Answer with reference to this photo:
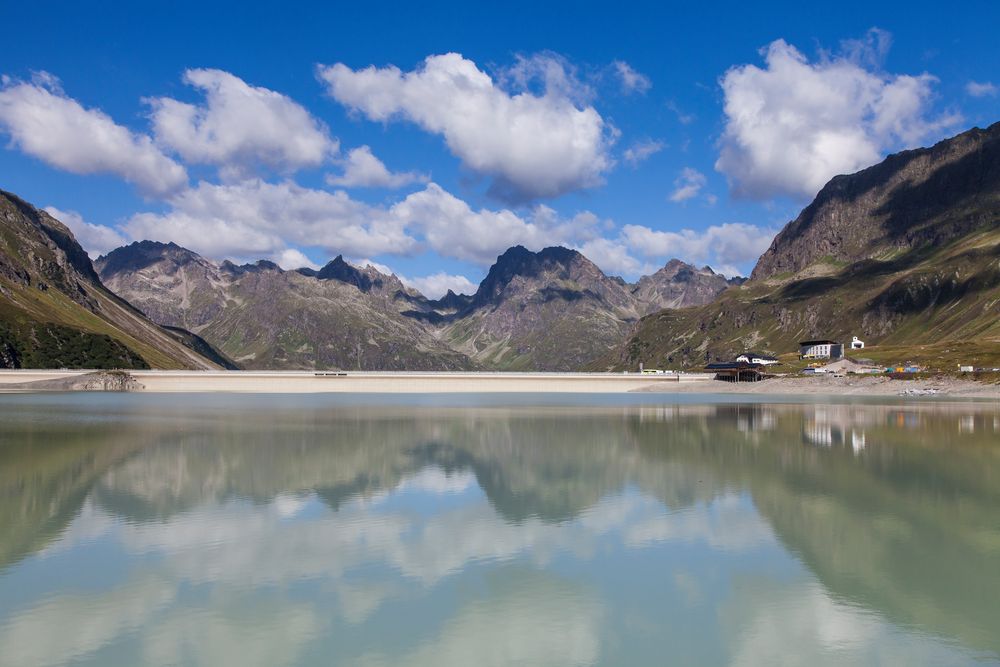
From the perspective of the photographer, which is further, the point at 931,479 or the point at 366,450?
the point at 366,450

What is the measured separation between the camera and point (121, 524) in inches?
1332

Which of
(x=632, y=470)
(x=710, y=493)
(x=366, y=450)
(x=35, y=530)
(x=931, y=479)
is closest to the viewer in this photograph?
(x=35, y=530)

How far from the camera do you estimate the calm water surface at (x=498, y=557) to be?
1986 cm

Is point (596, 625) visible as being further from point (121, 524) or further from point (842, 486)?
point (842, 486)

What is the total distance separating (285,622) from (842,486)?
114ft

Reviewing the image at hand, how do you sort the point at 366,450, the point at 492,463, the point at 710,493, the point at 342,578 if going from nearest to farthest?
1. the point at 342,578
2. the point at 710,493
3. the point at 492,463
4. the point at 366,450

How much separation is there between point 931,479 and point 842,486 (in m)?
7.21

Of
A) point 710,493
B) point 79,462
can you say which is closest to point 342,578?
point 710,493

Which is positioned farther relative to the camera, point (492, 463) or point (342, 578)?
point (492, 463)

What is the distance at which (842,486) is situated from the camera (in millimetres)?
43969

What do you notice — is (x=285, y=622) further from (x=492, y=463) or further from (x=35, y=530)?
(x=492, y=463)

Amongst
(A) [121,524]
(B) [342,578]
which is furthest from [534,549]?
(A) [121,524]

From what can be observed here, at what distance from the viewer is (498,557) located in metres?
28.5

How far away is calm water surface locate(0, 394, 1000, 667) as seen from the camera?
19859 millimetres
